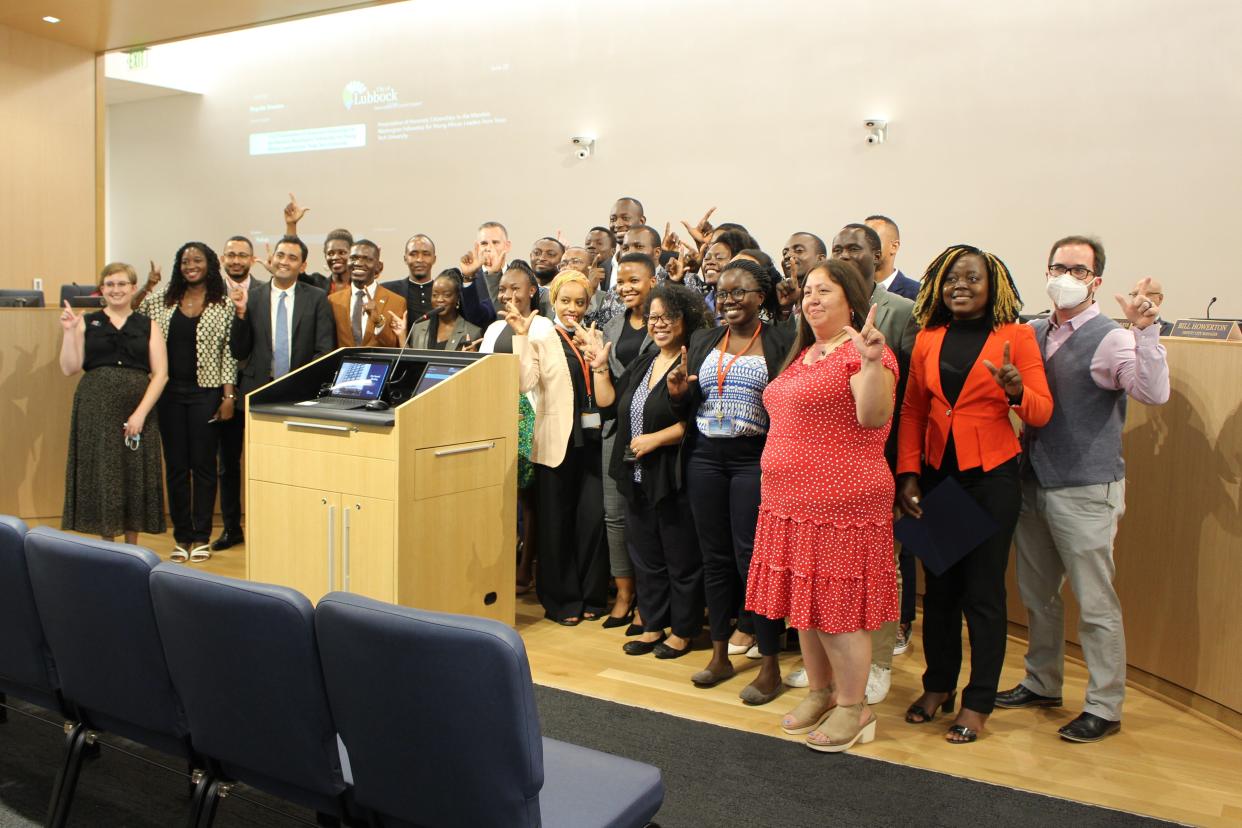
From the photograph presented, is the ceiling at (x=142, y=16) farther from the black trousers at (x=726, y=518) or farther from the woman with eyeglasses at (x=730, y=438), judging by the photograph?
the black trousers at (x=726, y=518)

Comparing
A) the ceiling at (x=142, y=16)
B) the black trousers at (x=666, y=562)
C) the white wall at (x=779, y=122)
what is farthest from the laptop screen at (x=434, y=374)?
the ceiling at (x=142, y=16)

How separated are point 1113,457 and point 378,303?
144 inches

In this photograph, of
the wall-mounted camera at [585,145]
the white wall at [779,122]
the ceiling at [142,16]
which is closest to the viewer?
the white wall at [779,122]

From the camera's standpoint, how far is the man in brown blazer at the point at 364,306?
527 cm

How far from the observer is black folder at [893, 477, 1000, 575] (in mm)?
3105

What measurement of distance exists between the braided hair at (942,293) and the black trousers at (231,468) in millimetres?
4008

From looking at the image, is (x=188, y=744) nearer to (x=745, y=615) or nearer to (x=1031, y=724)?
(x=745, y=615)

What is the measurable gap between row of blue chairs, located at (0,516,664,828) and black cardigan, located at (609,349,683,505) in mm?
1794

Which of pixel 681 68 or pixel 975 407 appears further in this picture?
pixel 681 68

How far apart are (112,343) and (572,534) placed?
264cm

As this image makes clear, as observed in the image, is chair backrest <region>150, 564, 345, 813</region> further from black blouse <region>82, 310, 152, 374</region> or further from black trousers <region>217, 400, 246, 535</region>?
black trousers <region>217, 400, 246, 535</region>

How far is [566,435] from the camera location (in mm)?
4414

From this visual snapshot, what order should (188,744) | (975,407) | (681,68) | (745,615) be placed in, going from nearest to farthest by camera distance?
(188,744) → (975,407) → (745,615) → (681,68)

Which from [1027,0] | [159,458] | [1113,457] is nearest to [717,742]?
[1113,457]
